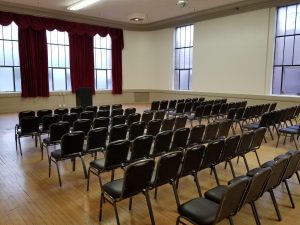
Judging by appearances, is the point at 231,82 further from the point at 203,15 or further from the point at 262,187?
the point at 262,187

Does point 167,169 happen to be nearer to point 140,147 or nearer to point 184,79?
point 140,147

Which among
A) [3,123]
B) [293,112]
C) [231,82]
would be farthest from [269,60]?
[3,123]

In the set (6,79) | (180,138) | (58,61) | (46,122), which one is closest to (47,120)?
(46,122)

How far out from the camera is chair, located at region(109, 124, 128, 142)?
4.39m

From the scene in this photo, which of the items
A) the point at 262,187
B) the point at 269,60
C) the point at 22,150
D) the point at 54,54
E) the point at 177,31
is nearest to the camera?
the point at 262,187

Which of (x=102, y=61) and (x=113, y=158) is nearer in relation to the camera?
(x=113, y=158)

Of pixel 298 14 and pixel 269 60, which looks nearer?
pixel 298 14

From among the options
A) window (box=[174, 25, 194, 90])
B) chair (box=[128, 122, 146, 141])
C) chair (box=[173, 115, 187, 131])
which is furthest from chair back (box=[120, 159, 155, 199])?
window (box=[174, 25, 194, 90])

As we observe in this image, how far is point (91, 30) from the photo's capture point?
12539mm

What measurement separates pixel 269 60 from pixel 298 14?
1803 millimetres

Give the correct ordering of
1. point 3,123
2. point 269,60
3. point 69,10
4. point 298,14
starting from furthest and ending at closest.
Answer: point 69,10 < point 269,60 < point 298,14 < point 3,123

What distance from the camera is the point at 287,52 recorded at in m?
9.54

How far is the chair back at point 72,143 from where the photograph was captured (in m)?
3.73

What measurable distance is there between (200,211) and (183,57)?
11.7 metres
